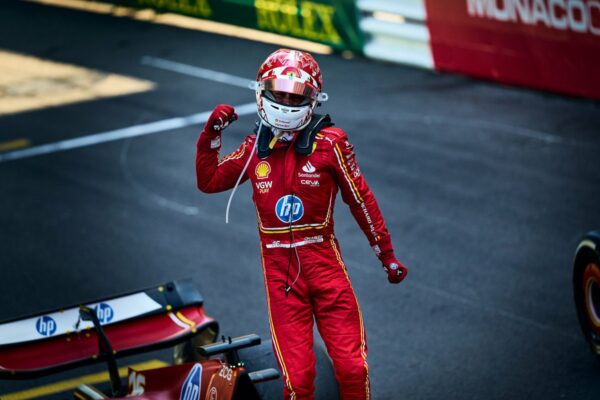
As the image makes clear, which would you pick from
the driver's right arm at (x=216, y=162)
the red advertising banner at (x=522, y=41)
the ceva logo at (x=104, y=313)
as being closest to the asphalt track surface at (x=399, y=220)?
the red advertising banner at (x=522, y=41)

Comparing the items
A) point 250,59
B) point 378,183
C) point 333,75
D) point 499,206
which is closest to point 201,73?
point 250,59

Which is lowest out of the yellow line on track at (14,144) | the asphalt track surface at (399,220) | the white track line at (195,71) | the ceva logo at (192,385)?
the asphalt track surface at (399,220)

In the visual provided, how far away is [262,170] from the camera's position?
5676mm

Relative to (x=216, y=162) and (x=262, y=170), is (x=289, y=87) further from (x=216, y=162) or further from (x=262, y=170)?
(x=216, y=162)

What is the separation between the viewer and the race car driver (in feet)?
18.3

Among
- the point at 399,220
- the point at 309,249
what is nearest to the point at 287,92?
the point at 309,249

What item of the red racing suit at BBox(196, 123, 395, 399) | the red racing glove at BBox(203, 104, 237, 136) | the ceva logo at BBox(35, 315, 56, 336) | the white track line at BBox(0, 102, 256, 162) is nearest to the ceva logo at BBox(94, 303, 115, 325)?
the ceva logo at BBox(35, 315, 56, 336)

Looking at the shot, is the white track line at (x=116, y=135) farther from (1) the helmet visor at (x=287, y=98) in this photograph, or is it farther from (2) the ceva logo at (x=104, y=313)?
(1) the helmet visor at (x=287, y=98)

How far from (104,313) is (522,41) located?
7714mm

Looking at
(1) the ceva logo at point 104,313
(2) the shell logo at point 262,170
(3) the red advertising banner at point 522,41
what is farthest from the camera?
(3) the red advertising banner at point 522,41

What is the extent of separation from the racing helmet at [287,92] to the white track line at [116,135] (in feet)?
21.3

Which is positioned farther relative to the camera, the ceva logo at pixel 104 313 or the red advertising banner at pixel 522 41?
the red advertising banner at pixel 522 41

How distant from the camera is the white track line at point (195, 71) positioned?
13688 mm

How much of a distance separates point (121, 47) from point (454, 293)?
8.64 metres
